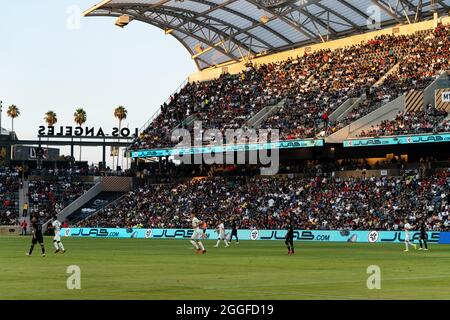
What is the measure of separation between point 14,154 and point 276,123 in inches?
1810

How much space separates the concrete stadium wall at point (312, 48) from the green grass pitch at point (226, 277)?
4335cm

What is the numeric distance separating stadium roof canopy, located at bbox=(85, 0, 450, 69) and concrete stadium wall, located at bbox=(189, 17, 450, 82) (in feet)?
2.38

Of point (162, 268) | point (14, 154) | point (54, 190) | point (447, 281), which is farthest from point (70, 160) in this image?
point (447, 281)

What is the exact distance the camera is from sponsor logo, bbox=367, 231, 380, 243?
67381 mm

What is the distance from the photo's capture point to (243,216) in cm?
8269

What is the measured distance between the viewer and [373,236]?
67.8m

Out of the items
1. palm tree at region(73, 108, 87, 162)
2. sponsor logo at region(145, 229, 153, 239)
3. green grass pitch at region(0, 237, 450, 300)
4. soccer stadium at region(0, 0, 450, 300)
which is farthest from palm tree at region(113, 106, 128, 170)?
green grass pitch at region(0, 237, 450, 300)

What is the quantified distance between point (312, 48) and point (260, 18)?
28.1 feet

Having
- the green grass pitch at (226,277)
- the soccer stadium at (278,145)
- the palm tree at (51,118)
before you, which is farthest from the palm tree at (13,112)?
the green grass pitch at (226,277)

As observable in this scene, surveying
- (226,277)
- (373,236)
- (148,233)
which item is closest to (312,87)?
(148,233)

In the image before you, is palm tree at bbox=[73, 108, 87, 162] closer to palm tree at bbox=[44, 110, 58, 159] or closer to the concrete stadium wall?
palm tree at bbox=[44, 110, 58, 159]

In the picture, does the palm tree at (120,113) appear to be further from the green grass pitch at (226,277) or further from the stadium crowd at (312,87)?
the green grass pitch at (226,277)

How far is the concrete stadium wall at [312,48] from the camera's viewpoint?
8388cm
